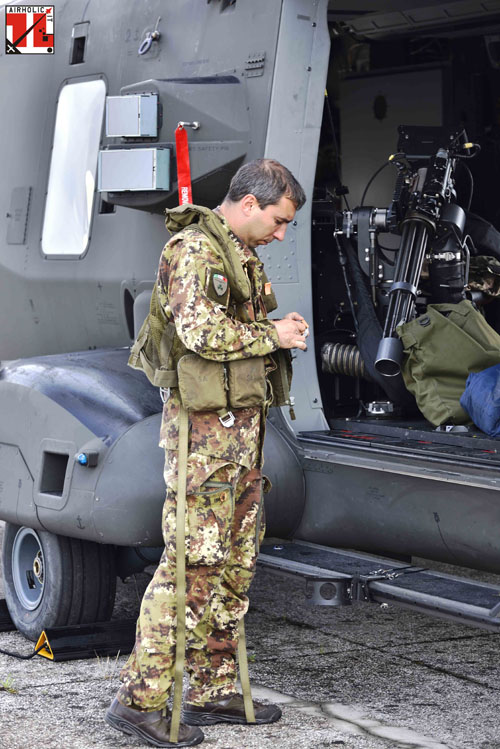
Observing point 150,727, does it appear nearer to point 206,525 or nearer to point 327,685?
point 206,525

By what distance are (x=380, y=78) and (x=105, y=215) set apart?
168 centimetres

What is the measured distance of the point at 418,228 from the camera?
A: 5.04 m

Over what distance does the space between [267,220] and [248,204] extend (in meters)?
0.08

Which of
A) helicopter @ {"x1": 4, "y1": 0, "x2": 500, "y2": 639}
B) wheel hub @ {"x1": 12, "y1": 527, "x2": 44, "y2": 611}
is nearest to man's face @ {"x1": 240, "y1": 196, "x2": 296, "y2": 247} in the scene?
helicopter @ {"x1": 4, "y1": 0, "x2": 500, "y2": 639}

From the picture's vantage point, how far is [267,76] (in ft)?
15.3

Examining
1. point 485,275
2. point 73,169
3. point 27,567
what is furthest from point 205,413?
point 73,169

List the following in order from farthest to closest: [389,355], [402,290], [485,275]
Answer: [485,275] < [402,290] < [389,355]

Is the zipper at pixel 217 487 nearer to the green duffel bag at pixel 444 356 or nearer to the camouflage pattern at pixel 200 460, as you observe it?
the camouflage pattern at pixel 200 460

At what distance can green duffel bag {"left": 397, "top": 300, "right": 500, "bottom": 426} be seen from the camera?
4.73m

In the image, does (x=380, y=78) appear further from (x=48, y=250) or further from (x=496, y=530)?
(x=496, y=530)

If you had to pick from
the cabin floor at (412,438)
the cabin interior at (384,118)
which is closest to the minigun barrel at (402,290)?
the cabin floor at (412,438)

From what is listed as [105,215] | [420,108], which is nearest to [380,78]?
[420,108]

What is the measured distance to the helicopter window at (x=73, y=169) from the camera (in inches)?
223

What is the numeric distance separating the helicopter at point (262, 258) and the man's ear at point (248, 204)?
884 millimetres
